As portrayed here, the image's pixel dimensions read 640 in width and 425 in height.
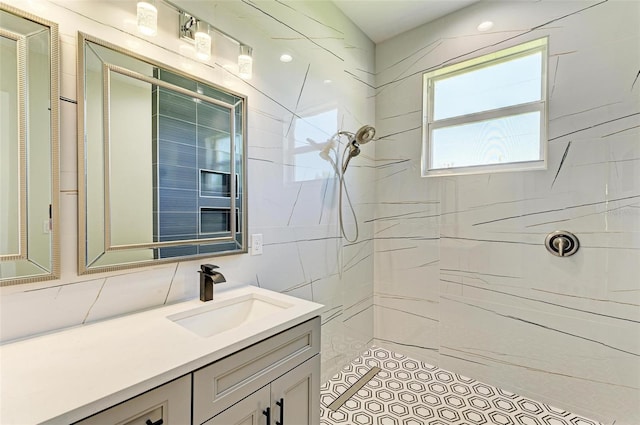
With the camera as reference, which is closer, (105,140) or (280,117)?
(105,140)

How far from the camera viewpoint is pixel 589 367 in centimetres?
180

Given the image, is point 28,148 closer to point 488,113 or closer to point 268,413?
point 268,413

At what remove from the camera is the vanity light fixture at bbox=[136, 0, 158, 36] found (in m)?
1.18

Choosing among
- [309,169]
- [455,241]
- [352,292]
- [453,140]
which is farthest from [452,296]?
[309,169]

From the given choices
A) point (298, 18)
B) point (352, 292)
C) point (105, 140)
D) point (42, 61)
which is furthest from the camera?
point (352, 292)

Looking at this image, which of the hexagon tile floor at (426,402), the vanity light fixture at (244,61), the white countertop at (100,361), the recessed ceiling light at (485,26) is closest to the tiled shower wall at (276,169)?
the vanity light fixture at (244,61)

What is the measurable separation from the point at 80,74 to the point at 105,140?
9.1 inches

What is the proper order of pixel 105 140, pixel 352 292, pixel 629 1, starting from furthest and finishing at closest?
pixel 352 292
pixel 629 1
pixel 105 140

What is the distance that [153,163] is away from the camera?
125 cm

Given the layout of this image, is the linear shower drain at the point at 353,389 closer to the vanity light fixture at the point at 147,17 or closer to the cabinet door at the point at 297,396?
the cabinet door at the point at 297,396

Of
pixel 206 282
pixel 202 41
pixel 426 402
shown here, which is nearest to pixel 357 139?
pixel 202 41

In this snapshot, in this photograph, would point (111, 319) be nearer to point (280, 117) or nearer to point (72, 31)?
point (72, 31)

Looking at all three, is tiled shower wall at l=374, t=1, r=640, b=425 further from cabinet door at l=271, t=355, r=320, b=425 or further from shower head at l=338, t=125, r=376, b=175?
cabinet door at l=271, t=355, r=320, b=425

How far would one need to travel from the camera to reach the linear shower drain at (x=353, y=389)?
194cm
